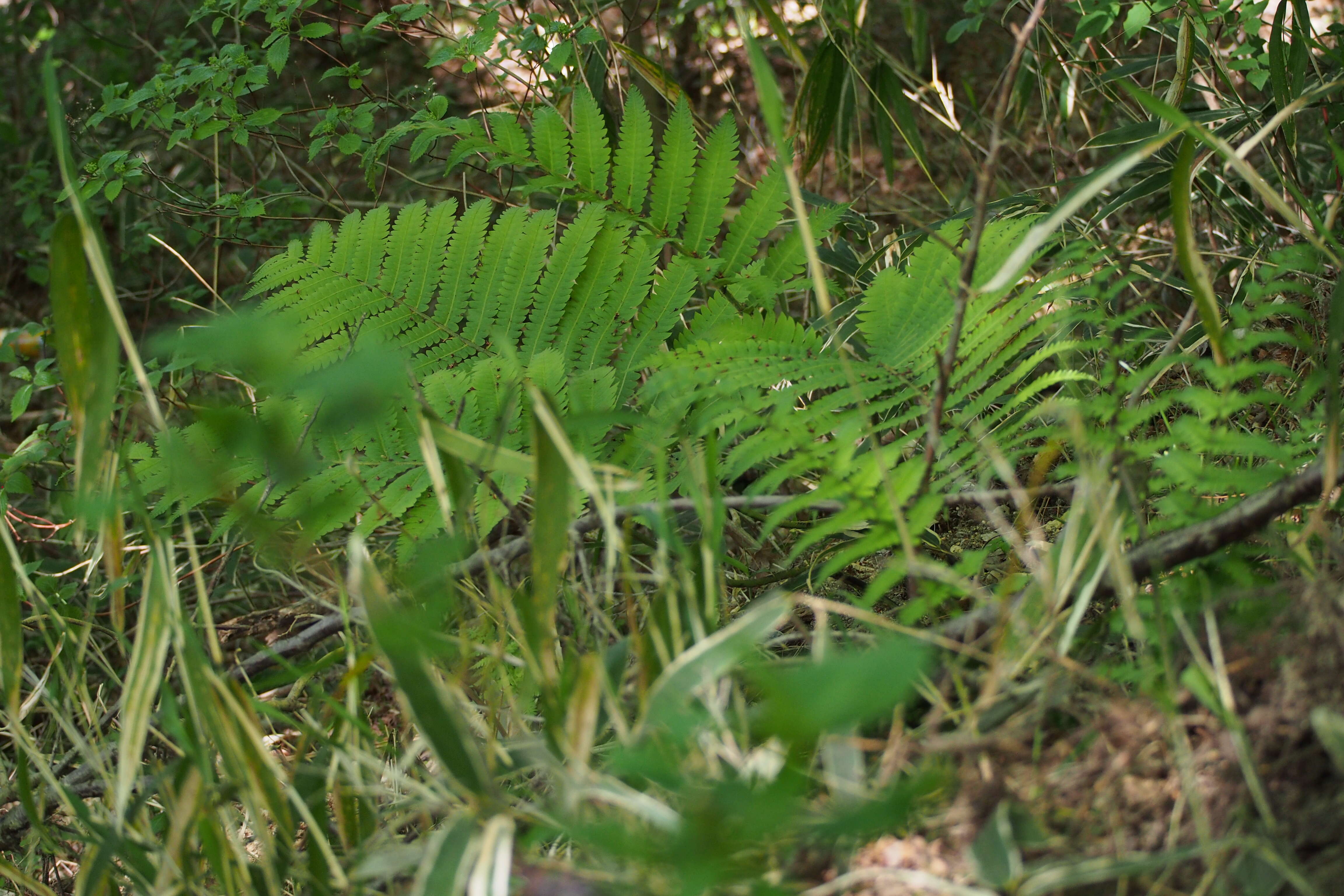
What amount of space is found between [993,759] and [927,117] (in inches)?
116

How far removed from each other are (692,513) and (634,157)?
0.55 metres

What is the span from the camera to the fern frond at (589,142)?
1.49 meters

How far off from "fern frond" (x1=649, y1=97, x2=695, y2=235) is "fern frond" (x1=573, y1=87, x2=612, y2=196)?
0.28 feet

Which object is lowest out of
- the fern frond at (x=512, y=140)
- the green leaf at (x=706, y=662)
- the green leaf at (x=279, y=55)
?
the green leaf at (x=706, y=662)

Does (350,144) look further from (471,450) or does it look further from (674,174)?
(471,450)

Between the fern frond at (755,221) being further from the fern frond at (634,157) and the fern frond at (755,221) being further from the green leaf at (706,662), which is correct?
the green leaf at (706,662)

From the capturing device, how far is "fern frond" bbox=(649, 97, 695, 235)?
1458 mm

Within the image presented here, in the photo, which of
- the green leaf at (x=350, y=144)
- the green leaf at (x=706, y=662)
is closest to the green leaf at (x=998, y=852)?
the green leaf at (x=706, y=662)

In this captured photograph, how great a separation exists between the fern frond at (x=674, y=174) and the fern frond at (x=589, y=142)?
0.28 feet

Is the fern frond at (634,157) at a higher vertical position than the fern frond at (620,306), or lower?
higher

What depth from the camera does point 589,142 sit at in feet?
4.91

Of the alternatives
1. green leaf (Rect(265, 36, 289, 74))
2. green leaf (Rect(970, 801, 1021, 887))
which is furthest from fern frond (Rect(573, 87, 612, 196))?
green leaf (Rect(970, 801, 1021, 887))

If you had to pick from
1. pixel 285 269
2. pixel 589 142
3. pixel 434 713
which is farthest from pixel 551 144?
pixel 434 713

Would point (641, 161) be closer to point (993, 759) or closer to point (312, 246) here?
point (312, 246)
